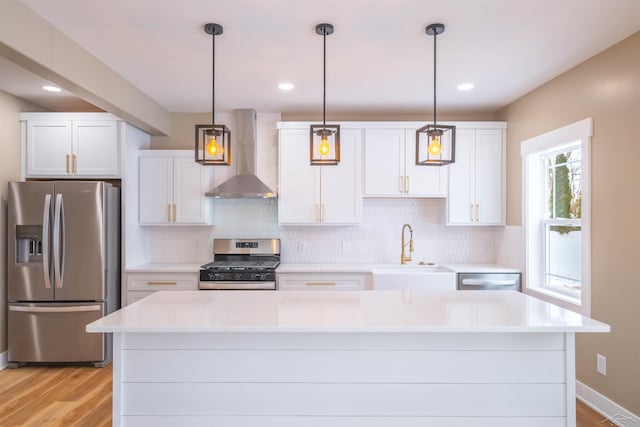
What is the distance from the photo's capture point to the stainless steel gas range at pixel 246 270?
4.00m

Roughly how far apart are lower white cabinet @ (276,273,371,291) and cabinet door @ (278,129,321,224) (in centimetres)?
60

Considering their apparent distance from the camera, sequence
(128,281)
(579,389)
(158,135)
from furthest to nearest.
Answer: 1. (158,135)
2. (128,281)
3. (579,389)

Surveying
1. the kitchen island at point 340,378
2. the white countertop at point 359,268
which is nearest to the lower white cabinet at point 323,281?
the white countertop at point 359,268

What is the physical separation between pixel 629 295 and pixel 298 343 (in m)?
2.22

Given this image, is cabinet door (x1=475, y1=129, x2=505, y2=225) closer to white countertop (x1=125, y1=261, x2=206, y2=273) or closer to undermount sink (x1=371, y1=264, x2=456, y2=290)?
undermount sink (x1=371, y1=264, x2=456, y2=290)

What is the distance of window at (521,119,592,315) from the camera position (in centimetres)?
307

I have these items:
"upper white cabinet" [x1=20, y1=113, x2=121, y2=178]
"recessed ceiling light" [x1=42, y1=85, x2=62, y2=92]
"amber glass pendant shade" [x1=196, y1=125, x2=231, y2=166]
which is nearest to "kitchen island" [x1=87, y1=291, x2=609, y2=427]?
"amber glass pendant shade" [x1=196, y1=125, x2=231, y2=166]

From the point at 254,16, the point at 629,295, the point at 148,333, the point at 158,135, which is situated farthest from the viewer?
the point at 158,135

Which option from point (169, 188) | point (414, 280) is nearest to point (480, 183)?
point (414, 280)

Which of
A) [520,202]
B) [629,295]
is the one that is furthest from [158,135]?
[629,295]

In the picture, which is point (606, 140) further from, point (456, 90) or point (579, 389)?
point (579, 389)

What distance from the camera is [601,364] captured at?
289cm

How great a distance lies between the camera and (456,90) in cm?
380

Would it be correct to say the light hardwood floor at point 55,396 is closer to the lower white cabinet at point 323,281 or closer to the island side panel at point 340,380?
the island side panel at point 340,380
